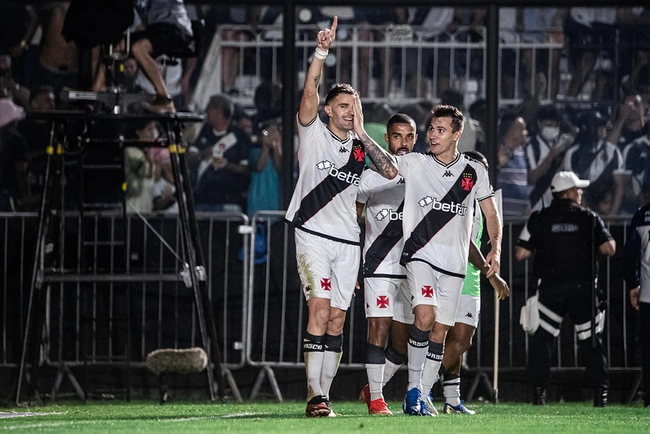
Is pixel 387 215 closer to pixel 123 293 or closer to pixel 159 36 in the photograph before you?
pixel 159 36

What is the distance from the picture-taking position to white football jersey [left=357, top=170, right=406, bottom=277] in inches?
457

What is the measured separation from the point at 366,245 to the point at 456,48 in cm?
486

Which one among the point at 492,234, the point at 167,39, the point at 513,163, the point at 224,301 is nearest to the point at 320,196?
the point at 492,234

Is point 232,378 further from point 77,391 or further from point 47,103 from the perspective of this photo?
point 47,103

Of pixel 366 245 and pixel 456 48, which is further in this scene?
pixel 456 48

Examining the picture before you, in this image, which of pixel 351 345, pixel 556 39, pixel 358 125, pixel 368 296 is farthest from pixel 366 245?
pixel 556 39

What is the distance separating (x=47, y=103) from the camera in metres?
15.8

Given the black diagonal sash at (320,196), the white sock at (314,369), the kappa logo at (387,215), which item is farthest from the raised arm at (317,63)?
the white sock at (314,369)

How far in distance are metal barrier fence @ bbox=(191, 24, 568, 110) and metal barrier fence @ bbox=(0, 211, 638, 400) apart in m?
1.83

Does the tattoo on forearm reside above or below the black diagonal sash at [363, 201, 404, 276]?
above

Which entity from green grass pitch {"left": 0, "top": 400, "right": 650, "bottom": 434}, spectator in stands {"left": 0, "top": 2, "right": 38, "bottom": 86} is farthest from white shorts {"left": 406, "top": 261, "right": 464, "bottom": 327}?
spectator in stands {"left": 0, "top": 2, "right": 38, "bottom": 86}

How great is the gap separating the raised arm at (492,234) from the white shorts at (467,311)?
3.95 feet

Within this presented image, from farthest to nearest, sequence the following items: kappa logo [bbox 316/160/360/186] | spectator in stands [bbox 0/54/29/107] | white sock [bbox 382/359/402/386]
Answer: spectator in stands [bbox 0/54/29/107] → white sock [bbox 382/359/402/386] → kappa logo [bbox 316/160/360/186]

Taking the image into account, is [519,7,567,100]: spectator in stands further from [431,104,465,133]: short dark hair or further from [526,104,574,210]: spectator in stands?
[431,104,465,133]: short dark hair
